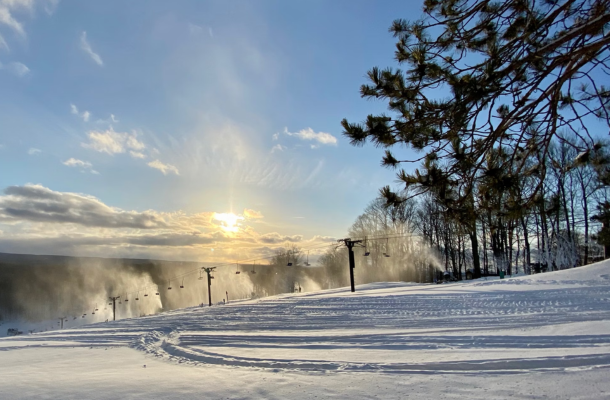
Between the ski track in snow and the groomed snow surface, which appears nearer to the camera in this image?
the groomed snow surface

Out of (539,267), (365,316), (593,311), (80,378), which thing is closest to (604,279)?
(593,311)

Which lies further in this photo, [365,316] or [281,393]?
[365,316]

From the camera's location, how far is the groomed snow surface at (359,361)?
4301 millimetres

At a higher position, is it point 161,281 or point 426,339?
point 426,339

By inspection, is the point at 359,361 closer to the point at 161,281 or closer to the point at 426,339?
the point at 426,339

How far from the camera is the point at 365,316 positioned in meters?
13.1

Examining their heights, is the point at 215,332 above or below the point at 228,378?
below

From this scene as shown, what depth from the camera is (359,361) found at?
595 centimetres

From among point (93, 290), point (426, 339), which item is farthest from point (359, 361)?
point (93, 290)

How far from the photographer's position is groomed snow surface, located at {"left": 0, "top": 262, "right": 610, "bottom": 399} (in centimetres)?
430

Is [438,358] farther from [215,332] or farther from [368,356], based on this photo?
[215,332]

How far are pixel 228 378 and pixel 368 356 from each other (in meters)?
2.45

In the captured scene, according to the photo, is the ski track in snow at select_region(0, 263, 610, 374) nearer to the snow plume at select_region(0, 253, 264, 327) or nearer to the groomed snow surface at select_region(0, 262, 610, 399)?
the groomed snow surface at select_region(0, 262, 610, 399)

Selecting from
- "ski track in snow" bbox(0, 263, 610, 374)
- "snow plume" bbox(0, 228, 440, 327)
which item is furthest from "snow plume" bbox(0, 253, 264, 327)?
"ski track in snow" bbox(0, 263, 610, 374)
